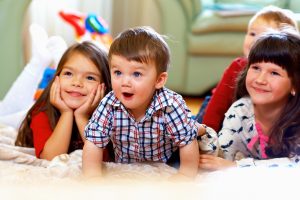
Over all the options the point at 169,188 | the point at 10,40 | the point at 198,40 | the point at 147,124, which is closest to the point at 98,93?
the point at 147,124

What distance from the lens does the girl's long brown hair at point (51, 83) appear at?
1.38m

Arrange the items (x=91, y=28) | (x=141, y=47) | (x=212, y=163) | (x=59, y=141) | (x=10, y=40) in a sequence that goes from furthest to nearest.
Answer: (x=91, y=28)
(x=10, y=40)
(x=59, y=141)
(x=212, y=163)
(x=141, y=47)

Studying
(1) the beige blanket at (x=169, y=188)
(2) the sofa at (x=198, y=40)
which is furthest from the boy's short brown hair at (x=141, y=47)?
(2) the sofa at (x=198, y=40)

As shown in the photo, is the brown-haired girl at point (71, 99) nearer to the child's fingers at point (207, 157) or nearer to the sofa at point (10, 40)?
the child's fingers at point (207, 157)

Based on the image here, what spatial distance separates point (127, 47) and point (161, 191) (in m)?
0.70

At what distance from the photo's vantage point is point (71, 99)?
1.37m

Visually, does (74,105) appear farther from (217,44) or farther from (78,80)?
(217,44)

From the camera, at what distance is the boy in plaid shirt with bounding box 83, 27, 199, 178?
43.6 inches

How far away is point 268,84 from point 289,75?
0.06 metres

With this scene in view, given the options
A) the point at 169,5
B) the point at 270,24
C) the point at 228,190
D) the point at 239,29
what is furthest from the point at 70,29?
the point at 228,190

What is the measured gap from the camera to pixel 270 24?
1.71 m

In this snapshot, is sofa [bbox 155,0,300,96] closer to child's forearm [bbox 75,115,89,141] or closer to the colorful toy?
the colorful toy

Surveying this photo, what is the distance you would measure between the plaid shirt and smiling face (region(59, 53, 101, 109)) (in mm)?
198

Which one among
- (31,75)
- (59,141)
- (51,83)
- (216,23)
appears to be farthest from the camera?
(216,23)
